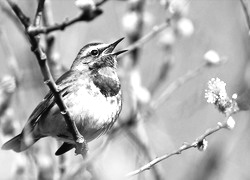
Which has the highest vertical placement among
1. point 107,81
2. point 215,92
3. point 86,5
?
point 86,5

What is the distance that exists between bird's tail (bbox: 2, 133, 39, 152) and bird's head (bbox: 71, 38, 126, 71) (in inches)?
52.9

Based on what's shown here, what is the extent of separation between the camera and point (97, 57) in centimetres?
754

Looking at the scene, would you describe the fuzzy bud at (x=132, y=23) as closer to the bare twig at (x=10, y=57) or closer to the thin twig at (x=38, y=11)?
the bare twig at (x=10, y=57)

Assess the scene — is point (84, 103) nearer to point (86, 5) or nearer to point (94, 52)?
point (94, 52)

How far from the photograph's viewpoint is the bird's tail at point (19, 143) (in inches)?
280

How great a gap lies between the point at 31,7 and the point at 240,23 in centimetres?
373

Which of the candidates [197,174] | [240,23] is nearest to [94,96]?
[197,174]

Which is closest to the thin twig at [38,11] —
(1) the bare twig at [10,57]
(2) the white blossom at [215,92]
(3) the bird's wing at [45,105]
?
(2) the white blossom at [215,92]

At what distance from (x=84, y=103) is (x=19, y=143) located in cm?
139

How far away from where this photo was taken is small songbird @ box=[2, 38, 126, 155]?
6680 millimetres

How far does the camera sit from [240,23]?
21.2 ft

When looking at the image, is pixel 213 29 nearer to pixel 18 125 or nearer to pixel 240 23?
pixel 240 23

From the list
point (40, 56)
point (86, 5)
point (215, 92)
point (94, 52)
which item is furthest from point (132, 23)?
point (40, 56)

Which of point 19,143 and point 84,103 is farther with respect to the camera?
point 19,143
